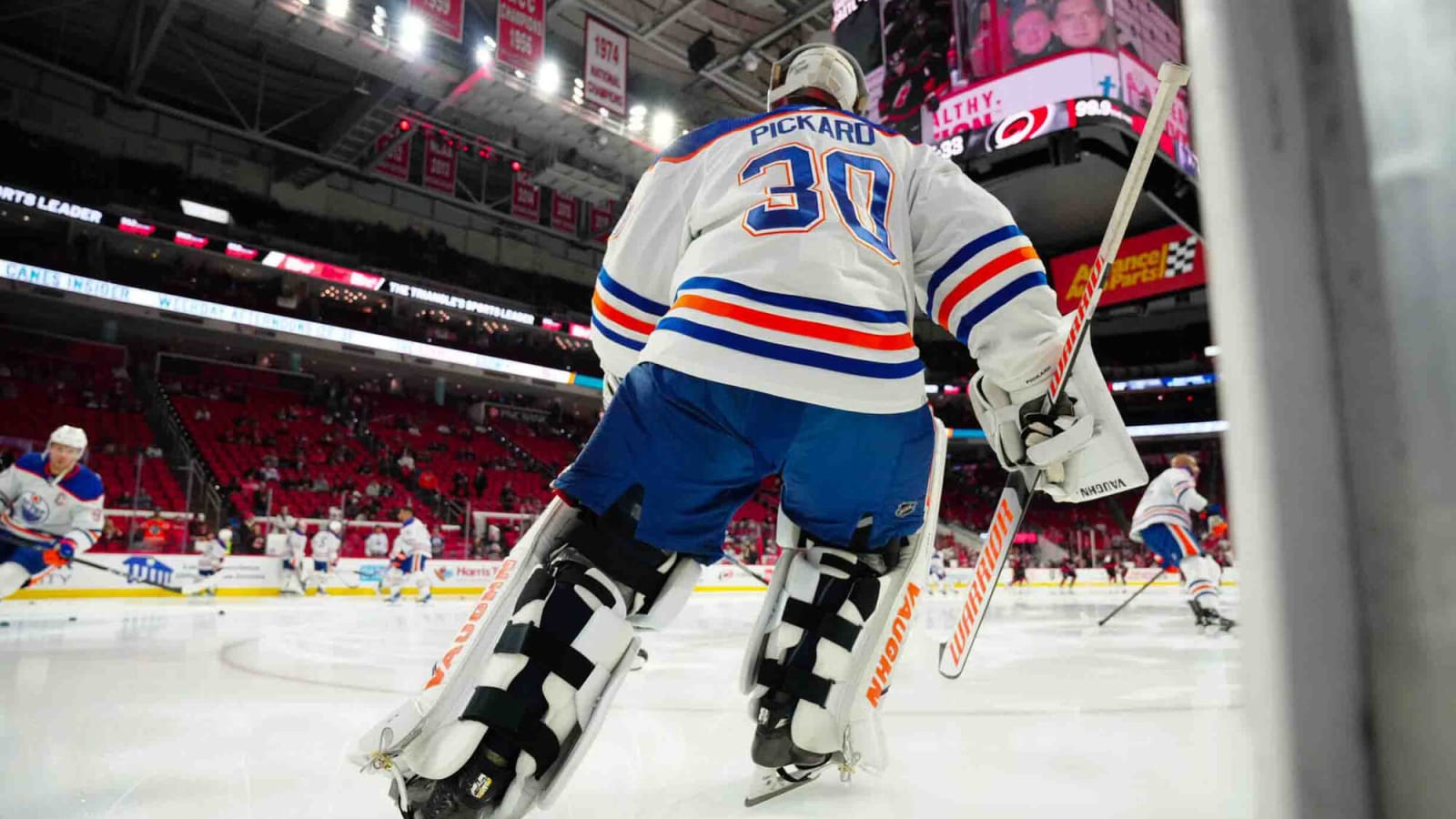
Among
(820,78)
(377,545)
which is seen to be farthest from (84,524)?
(377,545)

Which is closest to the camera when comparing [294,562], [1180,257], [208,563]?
[208,563]

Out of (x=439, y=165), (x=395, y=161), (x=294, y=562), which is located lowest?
(x=294, y=562)

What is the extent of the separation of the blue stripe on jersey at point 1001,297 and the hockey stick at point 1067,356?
88 mm

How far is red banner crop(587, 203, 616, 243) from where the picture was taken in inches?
798

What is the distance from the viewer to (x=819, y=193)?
1.33 meters

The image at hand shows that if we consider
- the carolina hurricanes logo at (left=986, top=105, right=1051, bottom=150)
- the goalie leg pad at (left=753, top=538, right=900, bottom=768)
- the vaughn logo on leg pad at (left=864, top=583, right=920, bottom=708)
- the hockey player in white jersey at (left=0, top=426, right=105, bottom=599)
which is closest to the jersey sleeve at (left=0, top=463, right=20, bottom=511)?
the hockey player in white jersey at (left=0, top=426, right=105, bottom=599)

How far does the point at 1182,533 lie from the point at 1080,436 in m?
4.61

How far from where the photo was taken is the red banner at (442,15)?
30.5 feet

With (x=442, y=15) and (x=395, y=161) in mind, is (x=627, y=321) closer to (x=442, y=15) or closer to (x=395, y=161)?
(x=442, y=15)

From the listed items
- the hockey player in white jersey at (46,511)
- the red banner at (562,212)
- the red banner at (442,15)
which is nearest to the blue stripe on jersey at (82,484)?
the hockey player in white jersey at (46,511)

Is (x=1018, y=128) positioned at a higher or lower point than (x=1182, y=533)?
higher

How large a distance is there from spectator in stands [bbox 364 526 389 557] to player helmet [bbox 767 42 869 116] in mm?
10691

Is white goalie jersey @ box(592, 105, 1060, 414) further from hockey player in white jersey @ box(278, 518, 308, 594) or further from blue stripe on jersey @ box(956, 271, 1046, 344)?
hockey player in white jersey @ box(278, 518, 308, 594)

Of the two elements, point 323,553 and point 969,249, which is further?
point 323,553
